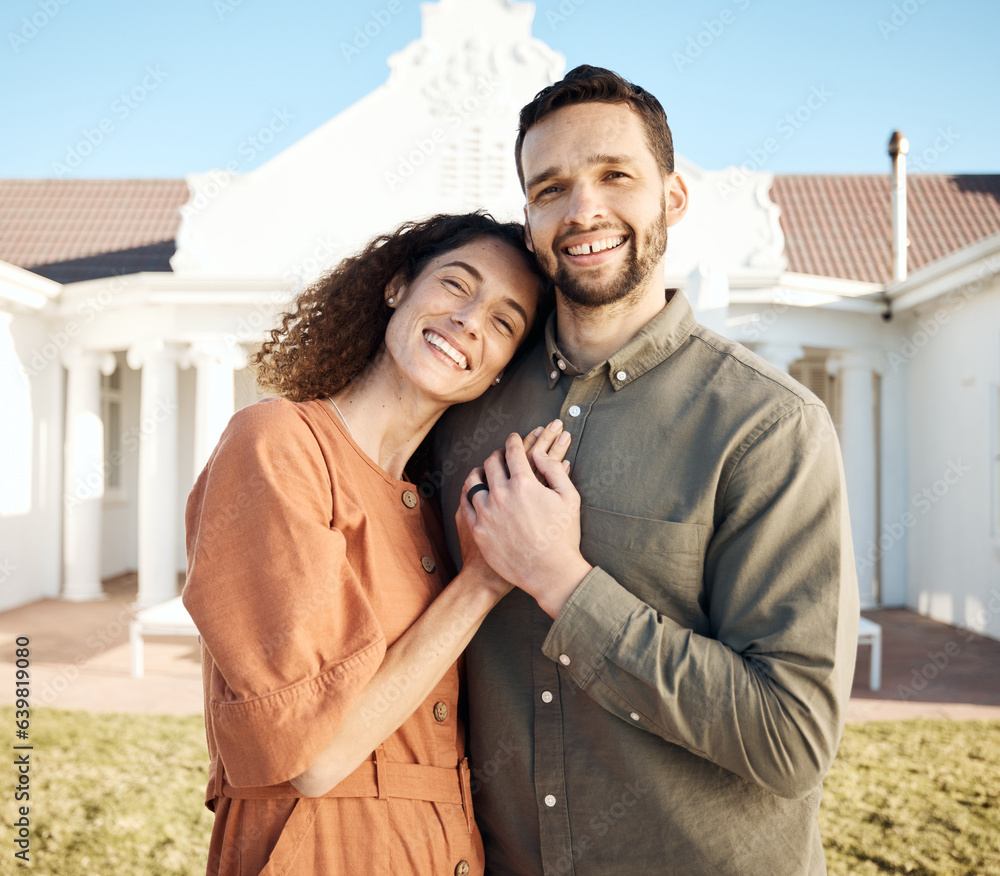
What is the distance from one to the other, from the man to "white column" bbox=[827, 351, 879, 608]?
9.14 m

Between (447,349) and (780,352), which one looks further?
(780,352)

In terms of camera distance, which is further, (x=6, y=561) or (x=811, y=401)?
(x=6, y=561)

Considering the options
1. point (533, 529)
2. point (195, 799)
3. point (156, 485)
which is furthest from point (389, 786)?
point (156, 485)

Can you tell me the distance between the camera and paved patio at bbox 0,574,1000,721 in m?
6.64

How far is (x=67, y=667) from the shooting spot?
7746mm

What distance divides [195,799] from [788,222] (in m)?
12.9

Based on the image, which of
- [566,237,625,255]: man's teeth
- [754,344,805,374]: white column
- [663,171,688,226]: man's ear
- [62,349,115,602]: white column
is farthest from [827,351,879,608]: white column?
[62,349,115,602]: white column

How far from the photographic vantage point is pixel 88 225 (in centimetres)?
1442

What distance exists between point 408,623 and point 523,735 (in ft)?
1.15

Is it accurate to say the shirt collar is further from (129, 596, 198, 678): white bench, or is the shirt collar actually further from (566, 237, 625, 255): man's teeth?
(129, 596, 198, 678): white bench

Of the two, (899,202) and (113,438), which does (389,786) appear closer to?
(899,202)

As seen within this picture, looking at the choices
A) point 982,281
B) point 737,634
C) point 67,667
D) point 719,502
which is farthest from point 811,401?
point 982,281

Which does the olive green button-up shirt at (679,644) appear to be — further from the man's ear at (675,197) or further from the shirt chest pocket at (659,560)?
the man's ear at (675,197)

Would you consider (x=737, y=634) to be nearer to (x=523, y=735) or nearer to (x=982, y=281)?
(x=523, y=735)
